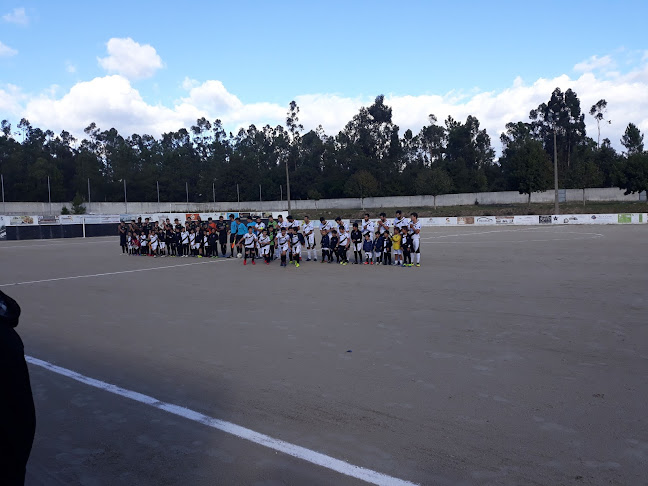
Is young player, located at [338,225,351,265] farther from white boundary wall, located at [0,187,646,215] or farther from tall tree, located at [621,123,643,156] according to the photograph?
tall tree, located at [621,123,643,156]

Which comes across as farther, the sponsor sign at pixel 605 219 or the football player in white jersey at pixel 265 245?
the sponsor sign at pixel 605 219

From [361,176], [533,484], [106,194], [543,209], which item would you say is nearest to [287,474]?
[533,484]

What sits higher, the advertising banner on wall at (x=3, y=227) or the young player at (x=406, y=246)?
the advertising banner on wall at (x=3, y=227)

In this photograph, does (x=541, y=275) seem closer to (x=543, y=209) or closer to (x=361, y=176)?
(x=543, y=209)

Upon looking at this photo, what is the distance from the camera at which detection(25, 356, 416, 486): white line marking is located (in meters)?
3.55

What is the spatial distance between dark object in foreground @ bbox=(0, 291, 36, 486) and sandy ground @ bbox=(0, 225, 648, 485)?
1.89 metres

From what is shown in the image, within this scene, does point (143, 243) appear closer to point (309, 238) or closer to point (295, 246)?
point (309, 238)

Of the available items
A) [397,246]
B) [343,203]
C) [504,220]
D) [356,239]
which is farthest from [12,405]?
[343,203]

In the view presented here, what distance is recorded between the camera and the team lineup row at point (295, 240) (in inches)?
698

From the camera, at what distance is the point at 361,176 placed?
72.2 m

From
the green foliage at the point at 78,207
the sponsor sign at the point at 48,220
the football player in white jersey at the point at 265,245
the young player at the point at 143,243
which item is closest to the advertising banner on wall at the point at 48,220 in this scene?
the sponsor sign at the point at 48,220

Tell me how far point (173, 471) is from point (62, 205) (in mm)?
62657

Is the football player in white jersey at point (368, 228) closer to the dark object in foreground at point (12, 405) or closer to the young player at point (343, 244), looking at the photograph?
the young player at point (343, 244)

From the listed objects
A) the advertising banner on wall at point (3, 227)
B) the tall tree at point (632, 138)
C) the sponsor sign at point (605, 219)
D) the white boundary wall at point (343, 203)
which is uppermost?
the tall tree at point (632, 138)
